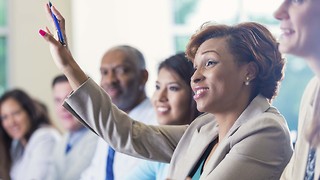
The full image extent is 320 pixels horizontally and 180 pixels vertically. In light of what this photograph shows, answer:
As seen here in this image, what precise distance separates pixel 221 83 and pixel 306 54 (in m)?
0.46

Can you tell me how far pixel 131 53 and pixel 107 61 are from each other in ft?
0.43

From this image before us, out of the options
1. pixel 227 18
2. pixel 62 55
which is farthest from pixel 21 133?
pixel 62 55

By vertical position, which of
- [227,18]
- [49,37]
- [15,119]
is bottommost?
[15,119]

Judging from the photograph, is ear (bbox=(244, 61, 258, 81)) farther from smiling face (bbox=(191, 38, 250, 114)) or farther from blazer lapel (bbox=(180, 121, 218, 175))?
blazer lapel (bbox=(180, 121, 218, 175))

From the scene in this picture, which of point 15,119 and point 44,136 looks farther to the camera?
point 15,119

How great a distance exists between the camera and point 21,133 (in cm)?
430

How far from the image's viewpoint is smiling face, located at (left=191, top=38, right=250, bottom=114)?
1874mm

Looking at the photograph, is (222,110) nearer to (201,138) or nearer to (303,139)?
(201,138)

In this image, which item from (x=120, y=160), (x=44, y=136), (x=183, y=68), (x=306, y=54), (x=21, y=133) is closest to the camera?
(x=306, y=54)

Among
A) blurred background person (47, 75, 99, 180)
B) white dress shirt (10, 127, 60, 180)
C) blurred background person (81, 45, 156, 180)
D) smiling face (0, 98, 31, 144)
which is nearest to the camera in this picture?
blurred background person (81, 45, 156, 180)

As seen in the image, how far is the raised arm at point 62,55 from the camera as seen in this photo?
1.91 m

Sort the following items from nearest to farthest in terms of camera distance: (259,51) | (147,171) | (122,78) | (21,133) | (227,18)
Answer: (259,51)
(147,171)
(122,78)
(21,133)
(227,18)

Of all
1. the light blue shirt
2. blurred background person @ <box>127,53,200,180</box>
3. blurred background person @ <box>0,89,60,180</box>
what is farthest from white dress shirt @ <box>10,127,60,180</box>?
blurred background person @ <box>127,53,200,180</box>

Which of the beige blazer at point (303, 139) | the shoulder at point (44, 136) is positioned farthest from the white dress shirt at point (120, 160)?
the beige blazer at point (303, 139)
